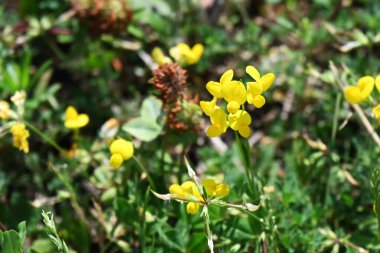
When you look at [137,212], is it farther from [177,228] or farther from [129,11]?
[129,11]

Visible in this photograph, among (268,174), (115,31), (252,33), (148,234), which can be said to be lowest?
(268,174)

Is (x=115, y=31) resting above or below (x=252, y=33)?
above

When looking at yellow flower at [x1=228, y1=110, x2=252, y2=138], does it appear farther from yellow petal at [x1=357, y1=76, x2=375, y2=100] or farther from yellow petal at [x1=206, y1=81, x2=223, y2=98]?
yellow petal at [x1=357, y1=76, x2=375, y2=100]

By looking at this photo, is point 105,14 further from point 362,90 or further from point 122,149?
point 362,90

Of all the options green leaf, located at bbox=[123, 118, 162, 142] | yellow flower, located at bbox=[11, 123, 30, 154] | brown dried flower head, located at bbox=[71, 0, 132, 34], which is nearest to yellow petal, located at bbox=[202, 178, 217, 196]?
green leaf, located at bbox=[123, 118, 162, 142]

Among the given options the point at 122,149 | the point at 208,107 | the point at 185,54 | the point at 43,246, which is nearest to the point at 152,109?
the point at 185,54

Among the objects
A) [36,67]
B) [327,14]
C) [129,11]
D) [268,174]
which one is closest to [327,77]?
[268,174]

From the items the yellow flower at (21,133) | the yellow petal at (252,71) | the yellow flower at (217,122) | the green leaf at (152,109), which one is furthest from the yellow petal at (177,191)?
the yellow flower at (21,133)
